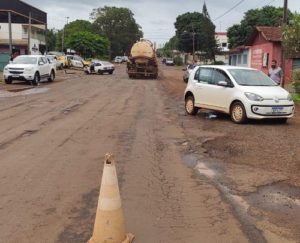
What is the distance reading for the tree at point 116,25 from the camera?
13512cm

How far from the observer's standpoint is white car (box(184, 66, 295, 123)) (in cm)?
1380

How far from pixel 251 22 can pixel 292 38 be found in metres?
61.3

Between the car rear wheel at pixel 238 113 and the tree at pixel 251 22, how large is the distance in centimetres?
6811

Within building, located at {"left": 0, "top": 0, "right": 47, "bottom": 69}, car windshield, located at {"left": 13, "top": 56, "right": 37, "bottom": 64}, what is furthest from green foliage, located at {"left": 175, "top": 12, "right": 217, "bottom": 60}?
car windshield, located at {"left": 13, "top": 56, "right": 37, "bottom": 64}

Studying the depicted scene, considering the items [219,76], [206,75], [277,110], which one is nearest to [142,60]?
[206,75]

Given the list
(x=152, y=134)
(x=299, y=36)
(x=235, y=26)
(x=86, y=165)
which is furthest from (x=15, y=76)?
(x=235, y=26)

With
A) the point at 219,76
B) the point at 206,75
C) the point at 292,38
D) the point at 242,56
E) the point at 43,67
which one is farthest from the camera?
the point at 242,56

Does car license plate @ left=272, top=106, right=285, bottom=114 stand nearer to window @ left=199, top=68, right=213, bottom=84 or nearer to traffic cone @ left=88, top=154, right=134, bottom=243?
window @ left=199, top=68, right=213, bottom=84

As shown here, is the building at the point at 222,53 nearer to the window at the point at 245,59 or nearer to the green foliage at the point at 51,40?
the window at the point at 245,59

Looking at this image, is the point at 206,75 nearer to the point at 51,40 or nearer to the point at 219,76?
the point at 219,76

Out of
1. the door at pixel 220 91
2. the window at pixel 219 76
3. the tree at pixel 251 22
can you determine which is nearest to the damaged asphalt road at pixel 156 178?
the door at pixel 220 91

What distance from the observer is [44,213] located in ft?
19.4

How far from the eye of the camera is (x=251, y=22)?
82.4m

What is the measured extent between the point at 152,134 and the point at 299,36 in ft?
43.2
